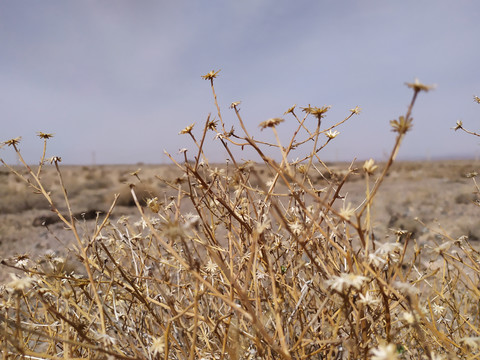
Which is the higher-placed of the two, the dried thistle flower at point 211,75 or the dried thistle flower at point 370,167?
the dried thistle flower at point 211,75

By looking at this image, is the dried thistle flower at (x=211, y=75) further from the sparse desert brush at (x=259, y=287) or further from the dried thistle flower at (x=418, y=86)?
the dried thistle flower at (x=418, y=86)

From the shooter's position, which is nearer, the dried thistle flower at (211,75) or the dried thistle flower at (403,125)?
the dried thistle flower at (403,125)

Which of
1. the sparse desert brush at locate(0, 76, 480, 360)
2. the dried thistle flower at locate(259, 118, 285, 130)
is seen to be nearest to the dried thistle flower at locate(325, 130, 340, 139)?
the sparse desert brush at locate(0, 76, 480, 360)

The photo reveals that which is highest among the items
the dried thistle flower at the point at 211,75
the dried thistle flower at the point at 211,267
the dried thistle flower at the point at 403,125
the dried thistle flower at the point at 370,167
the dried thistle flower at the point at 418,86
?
the dried thistle flower at the point at 211,75

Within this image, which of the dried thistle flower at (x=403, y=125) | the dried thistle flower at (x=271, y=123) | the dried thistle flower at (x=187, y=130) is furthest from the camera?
the dried thistle flower at (x=187, y=130)

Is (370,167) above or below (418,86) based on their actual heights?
below

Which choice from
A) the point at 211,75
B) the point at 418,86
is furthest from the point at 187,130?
the point at 418,86

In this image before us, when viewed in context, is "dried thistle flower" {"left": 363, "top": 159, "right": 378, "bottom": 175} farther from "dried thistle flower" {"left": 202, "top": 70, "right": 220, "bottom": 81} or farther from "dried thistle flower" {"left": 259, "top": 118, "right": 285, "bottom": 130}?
"dried thistle flower" {"left": 202, "top": 70, "right": 220, "bottom": 81}

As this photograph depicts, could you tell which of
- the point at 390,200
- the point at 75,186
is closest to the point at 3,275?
the point at 390,200

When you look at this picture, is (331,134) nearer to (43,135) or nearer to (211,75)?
(211,75)

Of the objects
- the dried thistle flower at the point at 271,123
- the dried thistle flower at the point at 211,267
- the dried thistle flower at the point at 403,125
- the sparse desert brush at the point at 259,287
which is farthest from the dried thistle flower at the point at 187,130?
the dried thistle flower at the point at 403,125

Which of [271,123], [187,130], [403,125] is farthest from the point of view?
[187,130]

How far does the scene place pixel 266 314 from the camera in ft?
3.76

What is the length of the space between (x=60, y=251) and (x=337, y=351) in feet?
17.4
